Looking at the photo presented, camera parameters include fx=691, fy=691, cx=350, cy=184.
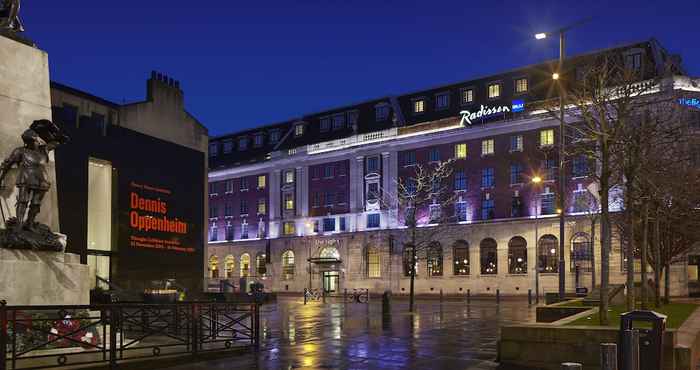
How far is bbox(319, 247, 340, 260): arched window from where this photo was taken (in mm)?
77500

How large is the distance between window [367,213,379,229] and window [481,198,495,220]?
12.1 m

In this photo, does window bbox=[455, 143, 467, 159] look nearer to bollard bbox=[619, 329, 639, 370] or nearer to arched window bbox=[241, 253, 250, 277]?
arched window bbox=[241, 253, 250, 277]

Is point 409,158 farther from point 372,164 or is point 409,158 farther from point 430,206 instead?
point 430,206

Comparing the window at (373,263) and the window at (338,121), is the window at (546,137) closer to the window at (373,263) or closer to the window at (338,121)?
the window at (373,263)

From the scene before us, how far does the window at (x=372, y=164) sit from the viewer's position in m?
75.4

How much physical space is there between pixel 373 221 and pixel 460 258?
10.9 m

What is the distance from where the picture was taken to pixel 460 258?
2692 inches

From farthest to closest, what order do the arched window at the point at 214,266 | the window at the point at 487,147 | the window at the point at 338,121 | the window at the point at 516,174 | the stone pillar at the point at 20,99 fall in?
1. the arched window at the point at 214,266
2. the window at the point at 338,121
3. the window at the point at 487,147
4. the window at the point at 516,174
5. the stone pillar at the point at 20,99

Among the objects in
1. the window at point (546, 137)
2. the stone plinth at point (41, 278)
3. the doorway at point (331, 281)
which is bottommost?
the doorway at point (331, 281)

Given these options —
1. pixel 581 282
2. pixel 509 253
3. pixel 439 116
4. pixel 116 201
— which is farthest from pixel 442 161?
pixel 116 201

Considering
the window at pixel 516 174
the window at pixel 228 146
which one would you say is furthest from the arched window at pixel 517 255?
the window at pixel 228 146

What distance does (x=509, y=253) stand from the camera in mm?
64938

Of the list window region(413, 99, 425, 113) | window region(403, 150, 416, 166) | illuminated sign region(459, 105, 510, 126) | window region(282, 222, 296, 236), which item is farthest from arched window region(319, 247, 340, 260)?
illuminated sign region(459, 105, 510, 126)

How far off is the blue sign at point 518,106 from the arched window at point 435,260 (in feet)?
50.3
